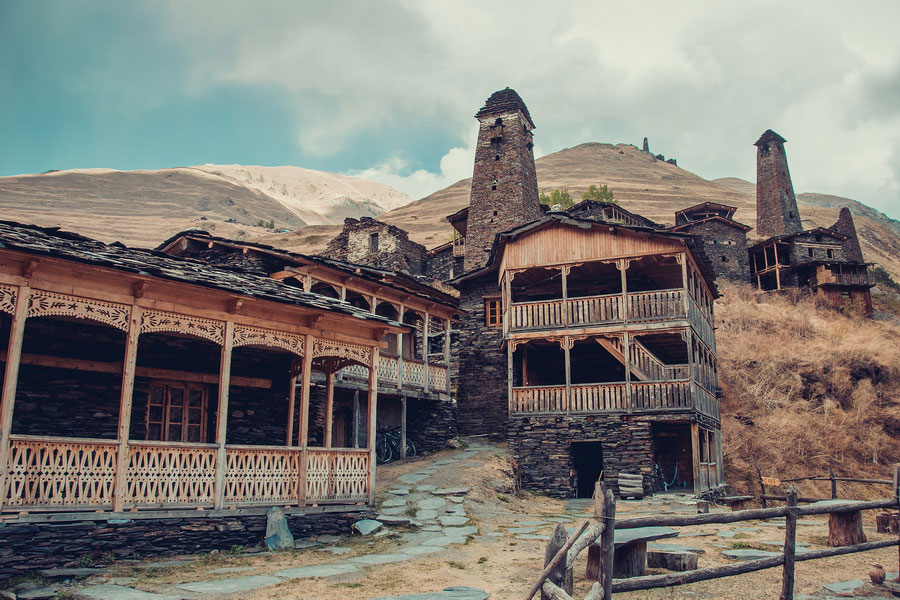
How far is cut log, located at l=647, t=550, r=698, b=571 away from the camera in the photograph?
9328 millimetres

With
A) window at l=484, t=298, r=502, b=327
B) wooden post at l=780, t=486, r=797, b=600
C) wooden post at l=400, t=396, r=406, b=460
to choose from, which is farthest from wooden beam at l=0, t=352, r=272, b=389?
window at l=484, t=298, r=502, b=327

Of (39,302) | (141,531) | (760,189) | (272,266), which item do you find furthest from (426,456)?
(760,189)

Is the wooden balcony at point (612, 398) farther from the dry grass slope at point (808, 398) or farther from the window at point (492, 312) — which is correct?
the window at point (492, 312)

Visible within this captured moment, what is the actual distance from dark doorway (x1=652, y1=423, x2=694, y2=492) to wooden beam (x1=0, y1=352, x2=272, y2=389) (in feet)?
47.3

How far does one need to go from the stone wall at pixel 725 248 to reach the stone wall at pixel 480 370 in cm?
2066

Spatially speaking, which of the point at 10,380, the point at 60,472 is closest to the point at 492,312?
the point at 60,472

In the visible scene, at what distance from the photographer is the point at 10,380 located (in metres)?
9.39

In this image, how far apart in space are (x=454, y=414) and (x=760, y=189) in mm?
45049

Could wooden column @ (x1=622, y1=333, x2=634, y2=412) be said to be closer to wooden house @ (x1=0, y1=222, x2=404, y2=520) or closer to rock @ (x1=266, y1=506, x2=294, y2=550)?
wooden house @ (x1=0, y1=222, x2=404, y2=520)

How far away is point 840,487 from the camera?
82.1 ft

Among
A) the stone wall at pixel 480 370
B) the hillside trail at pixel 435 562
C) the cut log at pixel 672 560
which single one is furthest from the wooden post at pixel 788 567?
the stone wall at pixel 480 370

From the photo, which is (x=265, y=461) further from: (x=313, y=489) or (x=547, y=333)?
(x=547, y=333)

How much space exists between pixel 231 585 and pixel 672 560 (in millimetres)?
A: 5702

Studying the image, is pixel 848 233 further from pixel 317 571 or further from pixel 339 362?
pixel 317 571
